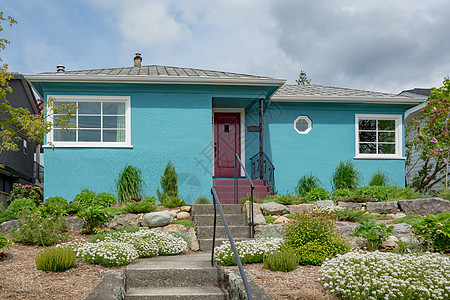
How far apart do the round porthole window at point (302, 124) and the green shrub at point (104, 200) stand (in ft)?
17.7

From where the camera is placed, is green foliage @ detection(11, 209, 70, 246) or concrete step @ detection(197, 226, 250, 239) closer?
green foliage @ detection(11, 209, 70, 246)

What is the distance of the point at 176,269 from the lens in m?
5.23

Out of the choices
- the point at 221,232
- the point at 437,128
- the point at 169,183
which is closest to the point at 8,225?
the point at 169,183

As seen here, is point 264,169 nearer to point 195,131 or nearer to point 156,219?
point 195,131

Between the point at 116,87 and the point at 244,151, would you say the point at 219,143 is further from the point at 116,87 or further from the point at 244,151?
the point at 116,87

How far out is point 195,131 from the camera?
→ 35.9 feet

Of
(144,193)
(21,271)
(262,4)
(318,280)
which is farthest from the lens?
(144,193)

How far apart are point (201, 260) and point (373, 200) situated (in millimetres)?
5385

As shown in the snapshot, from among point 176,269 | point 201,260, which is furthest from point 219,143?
point 176,269

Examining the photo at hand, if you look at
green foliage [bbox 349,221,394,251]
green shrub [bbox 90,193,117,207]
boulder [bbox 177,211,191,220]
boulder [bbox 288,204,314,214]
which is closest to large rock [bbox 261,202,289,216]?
boulder [bbox 288,204,314,214]

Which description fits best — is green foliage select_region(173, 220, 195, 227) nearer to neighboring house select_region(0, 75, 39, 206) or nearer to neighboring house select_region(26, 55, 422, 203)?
neighboring house select_region(26, 55, 422, 203)

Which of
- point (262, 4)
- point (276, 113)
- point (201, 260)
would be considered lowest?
point (201, 260)

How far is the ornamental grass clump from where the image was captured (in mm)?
A: 4012

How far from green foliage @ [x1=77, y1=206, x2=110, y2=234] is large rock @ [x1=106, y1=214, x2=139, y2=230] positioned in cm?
38
